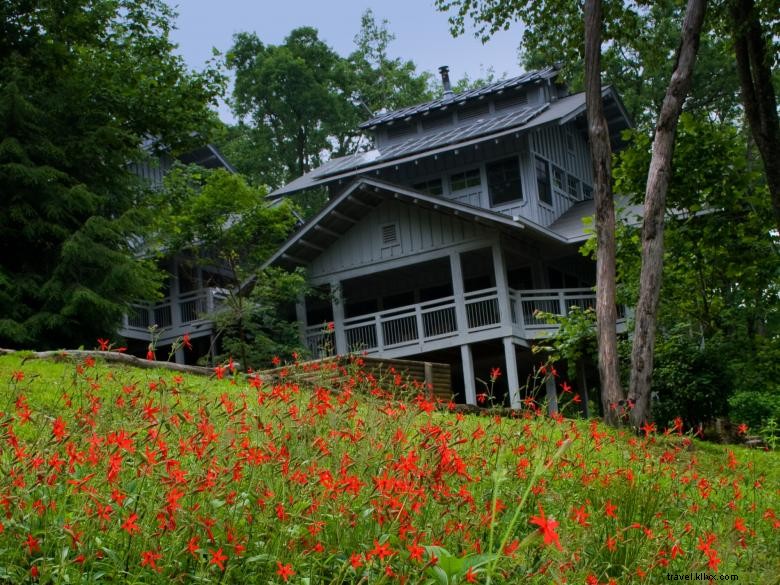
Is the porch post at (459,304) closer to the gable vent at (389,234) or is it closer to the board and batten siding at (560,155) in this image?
the gable vent at (389,234)

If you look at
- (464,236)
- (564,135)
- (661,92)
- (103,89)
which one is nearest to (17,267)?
(103,89)

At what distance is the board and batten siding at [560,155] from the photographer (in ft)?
86.4

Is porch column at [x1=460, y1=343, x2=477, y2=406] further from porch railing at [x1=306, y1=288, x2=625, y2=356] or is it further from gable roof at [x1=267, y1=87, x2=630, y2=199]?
gable roof at [x1=267, y1=87, x2=630, y2=199]

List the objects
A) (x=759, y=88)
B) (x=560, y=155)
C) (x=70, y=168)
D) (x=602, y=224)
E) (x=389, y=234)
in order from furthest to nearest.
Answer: (x=560, y=155) < (x=389, y=234) < (x=70, y=168) < (x=602, y=224) < (x=759, y=88)

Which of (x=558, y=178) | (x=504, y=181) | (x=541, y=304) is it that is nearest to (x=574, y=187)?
(x=558, y=178)

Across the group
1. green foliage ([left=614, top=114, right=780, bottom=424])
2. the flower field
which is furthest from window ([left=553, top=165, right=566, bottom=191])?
the flower field

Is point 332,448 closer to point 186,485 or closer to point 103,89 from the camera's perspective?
point 186,485

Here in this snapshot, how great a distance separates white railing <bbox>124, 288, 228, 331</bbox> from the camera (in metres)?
27.4

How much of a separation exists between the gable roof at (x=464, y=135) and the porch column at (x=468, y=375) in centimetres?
599

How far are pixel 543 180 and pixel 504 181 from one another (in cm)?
110

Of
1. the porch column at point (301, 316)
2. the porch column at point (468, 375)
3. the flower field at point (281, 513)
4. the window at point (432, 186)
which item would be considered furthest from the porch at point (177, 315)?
the flower field at point (281, 513)

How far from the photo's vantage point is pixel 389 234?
25.2 meters

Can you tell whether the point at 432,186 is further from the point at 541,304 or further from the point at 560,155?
the point at 541,304

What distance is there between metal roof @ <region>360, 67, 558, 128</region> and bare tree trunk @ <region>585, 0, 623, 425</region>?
46.9ft
